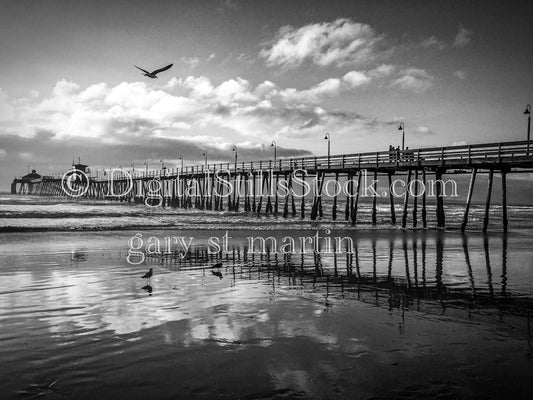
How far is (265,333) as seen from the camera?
487 cm

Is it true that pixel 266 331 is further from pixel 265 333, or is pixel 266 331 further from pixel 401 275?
pixel 401 275

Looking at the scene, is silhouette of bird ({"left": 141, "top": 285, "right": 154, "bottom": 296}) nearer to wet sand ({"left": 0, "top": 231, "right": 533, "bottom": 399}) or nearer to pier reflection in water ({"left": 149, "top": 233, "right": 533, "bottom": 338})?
wet sand ({"left": 0, "top": 231, "right": 533, "bottom": 399})

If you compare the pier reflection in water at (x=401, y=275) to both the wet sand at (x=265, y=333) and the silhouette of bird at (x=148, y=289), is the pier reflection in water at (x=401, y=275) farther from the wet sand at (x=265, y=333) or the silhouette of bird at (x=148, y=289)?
the silhouette of bird at (x=148, y=289)

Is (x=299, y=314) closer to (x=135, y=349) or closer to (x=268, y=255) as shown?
Answer: (x=135, y=349)

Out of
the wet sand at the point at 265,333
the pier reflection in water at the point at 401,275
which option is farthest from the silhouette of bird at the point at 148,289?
the pier reflection in water at the point at 401,275

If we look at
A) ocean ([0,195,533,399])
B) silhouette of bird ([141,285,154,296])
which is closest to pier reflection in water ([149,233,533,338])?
ocean ([0,195,533,399])

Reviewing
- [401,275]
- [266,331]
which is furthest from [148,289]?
[401,275]

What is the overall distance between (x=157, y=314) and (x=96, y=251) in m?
8.45

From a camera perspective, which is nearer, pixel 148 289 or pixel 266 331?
pixel 266 331

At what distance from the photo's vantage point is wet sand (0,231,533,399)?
11.4ft

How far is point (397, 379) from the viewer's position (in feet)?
11.7

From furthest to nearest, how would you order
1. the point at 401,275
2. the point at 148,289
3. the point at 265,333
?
1. the point at 401,275
2. the point at 148,289
3. the point at 265,333

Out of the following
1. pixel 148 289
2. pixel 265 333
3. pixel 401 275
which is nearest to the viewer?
pixel 265 333

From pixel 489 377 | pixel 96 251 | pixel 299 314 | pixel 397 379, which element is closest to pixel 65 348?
pixel 299 314
